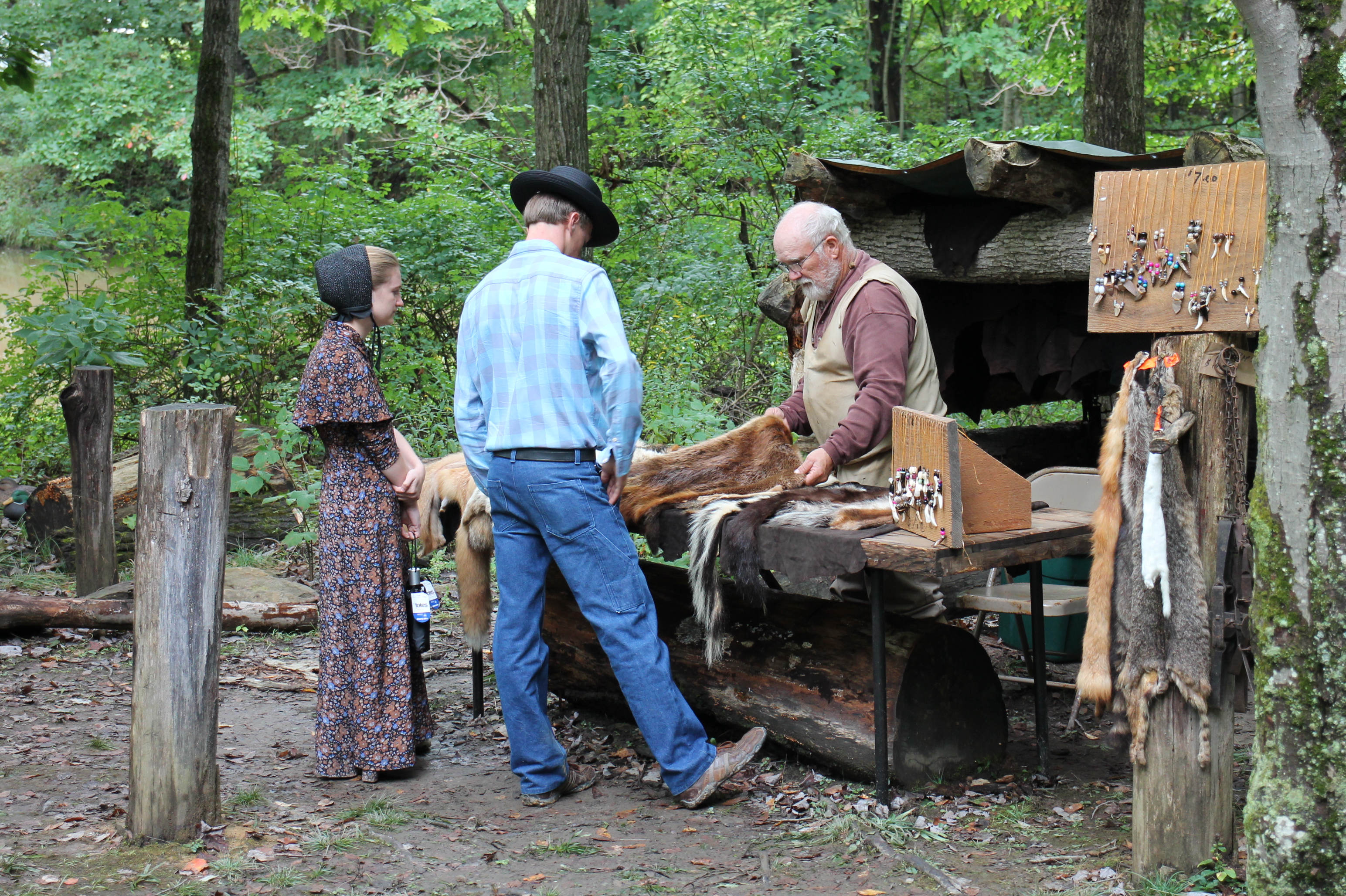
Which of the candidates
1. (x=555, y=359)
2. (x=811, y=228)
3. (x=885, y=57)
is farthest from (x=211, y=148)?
(x=885, y=57)

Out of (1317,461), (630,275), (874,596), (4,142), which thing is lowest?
(874,596)

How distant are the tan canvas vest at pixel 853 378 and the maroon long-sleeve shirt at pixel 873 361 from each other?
0.11ft

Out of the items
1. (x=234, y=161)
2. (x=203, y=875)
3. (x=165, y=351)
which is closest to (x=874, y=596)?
(x=203, y=875)

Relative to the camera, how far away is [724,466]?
15.5ft

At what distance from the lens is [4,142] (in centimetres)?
2161

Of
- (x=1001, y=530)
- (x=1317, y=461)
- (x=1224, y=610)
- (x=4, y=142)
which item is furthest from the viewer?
(x=4, y=142)

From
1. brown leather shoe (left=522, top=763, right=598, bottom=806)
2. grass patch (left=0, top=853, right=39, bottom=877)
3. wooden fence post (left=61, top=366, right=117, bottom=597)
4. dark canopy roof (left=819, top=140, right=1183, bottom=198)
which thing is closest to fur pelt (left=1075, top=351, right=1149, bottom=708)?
dark canopy roof (left=819, top=140, right=1183, bottom=198)

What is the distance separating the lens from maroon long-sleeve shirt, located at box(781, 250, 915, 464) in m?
4.11

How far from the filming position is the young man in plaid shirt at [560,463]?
12.9 ft

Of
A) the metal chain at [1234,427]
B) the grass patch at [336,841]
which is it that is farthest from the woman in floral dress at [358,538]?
the metal chain at [1234,427]

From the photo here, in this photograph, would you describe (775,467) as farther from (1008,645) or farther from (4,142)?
(4,142)

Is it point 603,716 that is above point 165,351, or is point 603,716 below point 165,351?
below

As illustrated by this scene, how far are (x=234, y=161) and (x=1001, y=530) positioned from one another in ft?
48.3

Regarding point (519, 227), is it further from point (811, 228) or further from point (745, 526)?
point (745, 526)
